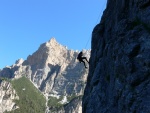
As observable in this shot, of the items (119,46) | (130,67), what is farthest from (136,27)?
(130,67)

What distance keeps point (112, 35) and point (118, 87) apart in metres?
7.17

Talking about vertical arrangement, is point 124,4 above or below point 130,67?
above

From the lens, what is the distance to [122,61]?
74.7 feet

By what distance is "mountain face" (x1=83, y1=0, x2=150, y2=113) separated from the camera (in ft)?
65.0

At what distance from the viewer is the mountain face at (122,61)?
19812 mm

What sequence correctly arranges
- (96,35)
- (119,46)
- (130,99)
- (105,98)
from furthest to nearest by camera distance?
(96,35) < (105,98) < (119,46) < (130,99)

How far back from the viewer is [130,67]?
2134 cm

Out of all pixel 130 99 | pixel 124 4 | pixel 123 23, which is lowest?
pixel 130 99

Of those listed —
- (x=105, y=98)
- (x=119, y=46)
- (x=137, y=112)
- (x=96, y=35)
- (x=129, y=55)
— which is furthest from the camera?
(x=96, y=35)

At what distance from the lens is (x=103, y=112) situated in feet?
81.8

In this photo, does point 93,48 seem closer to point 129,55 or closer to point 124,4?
point 124,4

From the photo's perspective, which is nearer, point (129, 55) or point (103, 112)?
point (129, 55)

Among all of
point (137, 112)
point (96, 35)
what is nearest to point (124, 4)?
point (96, 35)

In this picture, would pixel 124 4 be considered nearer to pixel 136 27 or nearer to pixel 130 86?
pixel 136 27
